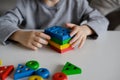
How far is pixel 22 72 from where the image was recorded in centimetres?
50

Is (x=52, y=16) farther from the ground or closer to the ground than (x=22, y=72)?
farther from the ground

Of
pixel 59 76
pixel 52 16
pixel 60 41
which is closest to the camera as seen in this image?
pixel 59 76

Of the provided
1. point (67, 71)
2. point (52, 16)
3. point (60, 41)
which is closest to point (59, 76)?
point (67, 71)

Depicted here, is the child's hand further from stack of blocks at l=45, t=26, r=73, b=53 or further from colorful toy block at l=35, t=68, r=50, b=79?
colorful toy block at l=35, t=68, r=50, b=79

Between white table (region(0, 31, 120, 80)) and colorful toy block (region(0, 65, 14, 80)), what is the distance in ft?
0.04

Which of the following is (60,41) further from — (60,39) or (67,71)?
(67,71)

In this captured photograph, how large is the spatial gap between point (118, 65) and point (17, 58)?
27cm

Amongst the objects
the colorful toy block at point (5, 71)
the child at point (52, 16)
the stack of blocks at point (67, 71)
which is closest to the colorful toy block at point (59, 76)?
the stack of blocks at point (67, 71)

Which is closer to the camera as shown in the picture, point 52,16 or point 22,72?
point 22,72

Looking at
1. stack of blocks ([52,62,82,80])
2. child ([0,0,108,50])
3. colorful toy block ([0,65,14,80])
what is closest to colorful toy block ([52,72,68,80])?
stack of blocks ([52,62,82,80])

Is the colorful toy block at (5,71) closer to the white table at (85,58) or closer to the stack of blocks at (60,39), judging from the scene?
the white table at (85,58)

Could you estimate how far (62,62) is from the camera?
1.82 feet

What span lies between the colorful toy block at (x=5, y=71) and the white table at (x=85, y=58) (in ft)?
0.04

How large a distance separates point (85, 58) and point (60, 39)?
85 mm
